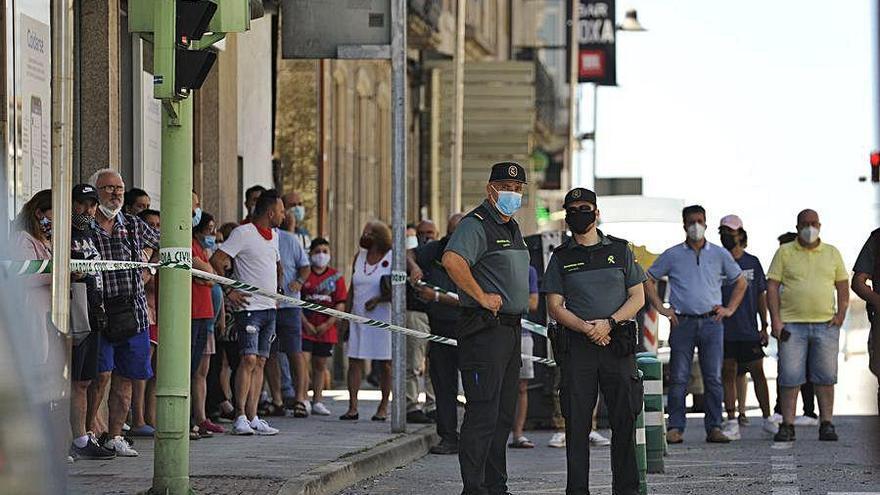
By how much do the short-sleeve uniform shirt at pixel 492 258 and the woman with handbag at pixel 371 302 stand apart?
6207mm

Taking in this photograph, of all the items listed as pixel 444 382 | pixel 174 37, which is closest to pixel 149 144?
pixel 444 382

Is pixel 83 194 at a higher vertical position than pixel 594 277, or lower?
higher

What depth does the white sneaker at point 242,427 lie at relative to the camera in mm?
14359

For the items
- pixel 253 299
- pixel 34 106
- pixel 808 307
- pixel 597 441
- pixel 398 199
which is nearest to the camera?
pixel 34 106

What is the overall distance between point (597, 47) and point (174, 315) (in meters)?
46.5

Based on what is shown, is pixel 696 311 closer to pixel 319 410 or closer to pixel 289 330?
pixel 289 330

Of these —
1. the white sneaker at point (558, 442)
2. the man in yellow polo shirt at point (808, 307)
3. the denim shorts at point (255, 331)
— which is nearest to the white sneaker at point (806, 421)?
the man in yellow polo shirt at point (808, 307)

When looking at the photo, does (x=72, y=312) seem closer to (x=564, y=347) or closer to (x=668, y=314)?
(x=564, y=347)

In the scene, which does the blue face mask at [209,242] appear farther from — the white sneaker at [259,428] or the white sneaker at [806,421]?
the white sneaker at [806,421]

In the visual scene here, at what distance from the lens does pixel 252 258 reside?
47.9ft

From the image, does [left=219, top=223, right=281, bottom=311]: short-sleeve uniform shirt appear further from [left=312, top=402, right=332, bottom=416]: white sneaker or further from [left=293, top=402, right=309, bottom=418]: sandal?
[left=312, top=402, right=332, bottom=416]: white sneaker

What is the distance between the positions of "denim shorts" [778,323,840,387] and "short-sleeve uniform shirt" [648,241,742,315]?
961 mm

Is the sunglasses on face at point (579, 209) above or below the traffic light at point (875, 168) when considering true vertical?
below

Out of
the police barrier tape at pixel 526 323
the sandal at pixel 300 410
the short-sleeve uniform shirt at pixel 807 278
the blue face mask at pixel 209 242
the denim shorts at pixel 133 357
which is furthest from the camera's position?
the sandal at pixel 300 410
